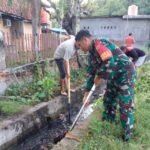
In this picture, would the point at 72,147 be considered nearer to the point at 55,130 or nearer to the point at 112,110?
the point at 112,110

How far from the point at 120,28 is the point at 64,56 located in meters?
14.3

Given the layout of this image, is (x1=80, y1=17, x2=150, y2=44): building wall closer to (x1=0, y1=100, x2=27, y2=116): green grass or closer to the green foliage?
the green foliage

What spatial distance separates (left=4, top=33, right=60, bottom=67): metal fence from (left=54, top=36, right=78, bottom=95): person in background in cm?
109

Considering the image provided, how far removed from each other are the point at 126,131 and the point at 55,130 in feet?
8.27

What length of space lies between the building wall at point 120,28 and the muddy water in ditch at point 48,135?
1450 centimetres

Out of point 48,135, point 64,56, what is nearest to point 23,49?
point 64,56

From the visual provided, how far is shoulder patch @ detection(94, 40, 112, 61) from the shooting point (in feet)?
10.4

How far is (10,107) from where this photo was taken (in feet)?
17.5

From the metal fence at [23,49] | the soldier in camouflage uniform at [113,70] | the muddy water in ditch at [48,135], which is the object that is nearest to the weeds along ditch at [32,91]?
the metal fence at [23,49]

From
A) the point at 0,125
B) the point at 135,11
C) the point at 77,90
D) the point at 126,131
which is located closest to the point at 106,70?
the point at 126,131

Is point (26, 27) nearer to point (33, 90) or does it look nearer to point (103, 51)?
point (33, 90)

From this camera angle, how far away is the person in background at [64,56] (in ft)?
20.3

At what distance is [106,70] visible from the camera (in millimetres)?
3234

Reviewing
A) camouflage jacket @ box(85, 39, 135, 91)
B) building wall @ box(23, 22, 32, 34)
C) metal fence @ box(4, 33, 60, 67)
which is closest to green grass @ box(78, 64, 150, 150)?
camouflage jacket @ box(85, 39, 135, 91)
